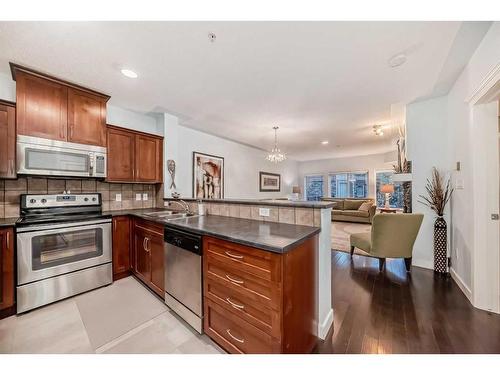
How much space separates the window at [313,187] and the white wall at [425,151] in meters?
5.39

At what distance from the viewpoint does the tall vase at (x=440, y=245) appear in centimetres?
260

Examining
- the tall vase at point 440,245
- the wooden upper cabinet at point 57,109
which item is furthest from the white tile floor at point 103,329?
the tall vase at point 440,245

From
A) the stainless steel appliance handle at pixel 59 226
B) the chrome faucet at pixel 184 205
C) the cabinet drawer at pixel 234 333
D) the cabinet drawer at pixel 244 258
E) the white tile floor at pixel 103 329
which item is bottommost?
the white tile floor at pixel 103 329

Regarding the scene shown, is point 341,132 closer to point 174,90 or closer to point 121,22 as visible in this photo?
point 174,90

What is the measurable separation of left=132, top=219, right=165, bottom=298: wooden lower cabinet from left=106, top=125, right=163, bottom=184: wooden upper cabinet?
30.1 inches

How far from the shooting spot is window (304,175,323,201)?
8406 millimetres

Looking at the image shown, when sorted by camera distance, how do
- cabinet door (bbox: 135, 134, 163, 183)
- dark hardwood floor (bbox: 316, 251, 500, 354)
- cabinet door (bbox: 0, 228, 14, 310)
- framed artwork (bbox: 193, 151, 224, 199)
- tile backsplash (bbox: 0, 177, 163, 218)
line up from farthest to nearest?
framed artwork (bbox: 193, 151, 224, 199)
cabinet door (bbox: 135, 134, 163, 183)
tile backsplash (bbox: 0, 177, 163, 218)
cabinet door (bbox: 0, 228, 14, 310)
dark hardwood floor (bbox: 316, 251, 500, 354)

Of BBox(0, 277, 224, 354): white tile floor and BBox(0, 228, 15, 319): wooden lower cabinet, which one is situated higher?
BBox(0, 228, 15, 319): wooden lower cabinet

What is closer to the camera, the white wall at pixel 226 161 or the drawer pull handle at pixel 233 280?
the drawer pull handle at pixel 233 280

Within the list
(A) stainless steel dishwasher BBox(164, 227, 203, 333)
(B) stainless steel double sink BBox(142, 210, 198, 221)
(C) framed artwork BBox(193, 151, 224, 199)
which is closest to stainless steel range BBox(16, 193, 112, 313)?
(B) stainless steel double sink BBox(142, 210, 198, 221)

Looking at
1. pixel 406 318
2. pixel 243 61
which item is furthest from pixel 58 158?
pixel 406 318

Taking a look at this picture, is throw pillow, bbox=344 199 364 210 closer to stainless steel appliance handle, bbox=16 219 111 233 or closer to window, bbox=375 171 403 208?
window, bbox=375 171 403 208

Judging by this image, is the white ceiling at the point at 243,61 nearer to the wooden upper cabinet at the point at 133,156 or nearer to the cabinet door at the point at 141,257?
the wooden upper cabinet at the point at 133,156

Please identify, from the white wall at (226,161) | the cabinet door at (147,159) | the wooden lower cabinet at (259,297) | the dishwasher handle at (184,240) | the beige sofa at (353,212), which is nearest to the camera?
the wooden lower cabinet at (259,297)
